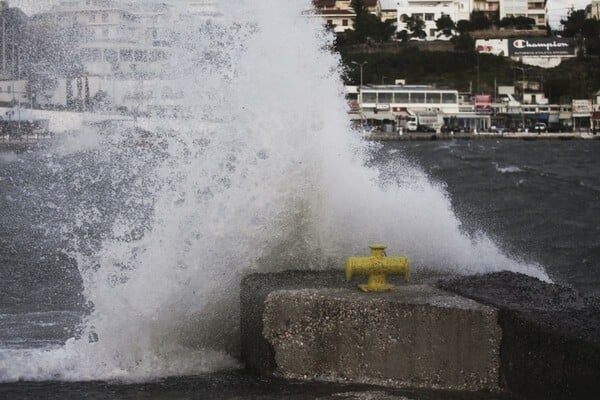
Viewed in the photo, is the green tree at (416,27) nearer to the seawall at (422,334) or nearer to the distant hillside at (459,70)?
the distant hillside at (459,70)

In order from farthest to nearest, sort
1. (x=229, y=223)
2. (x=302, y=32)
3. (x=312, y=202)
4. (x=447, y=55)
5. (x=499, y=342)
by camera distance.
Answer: (x=447, y=55) < (x=302, y=32) < (x=312, y=202) < (x=229, y=223) < (x=499, y=342)

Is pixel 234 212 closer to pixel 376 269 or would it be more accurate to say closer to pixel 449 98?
pixel 376 269

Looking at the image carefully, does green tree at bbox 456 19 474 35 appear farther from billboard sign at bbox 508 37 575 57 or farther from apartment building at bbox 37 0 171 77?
apartment building at bbox 37 0 171 77

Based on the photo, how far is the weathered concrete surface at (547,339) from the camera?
15.9 feet

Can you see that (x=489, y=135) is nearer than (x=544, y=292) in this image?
No

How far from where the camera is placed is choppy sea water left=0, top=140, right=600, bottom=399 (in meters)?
5.99

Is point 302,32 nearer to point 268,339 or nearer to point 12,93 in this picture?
point 268,339

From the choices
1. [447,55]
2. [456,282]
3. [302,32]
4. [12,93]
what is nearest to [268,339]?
[456,282]

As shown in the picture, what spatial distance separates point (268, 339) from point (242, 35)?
151 inches

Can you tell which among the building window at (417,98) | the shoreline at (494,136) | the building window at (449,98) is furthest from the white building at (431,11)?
the shoreline at (494,136)

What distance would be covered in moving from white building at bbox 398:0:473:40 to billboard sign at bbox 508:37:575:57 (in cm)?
1562

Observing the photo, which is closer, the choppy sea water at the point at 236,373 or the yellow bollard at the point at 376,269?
the choppy sea water at the point at 236,373

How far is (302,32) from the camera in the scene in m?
8.88

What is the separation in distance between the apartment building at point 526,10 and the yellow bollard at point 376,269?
6440 inches
